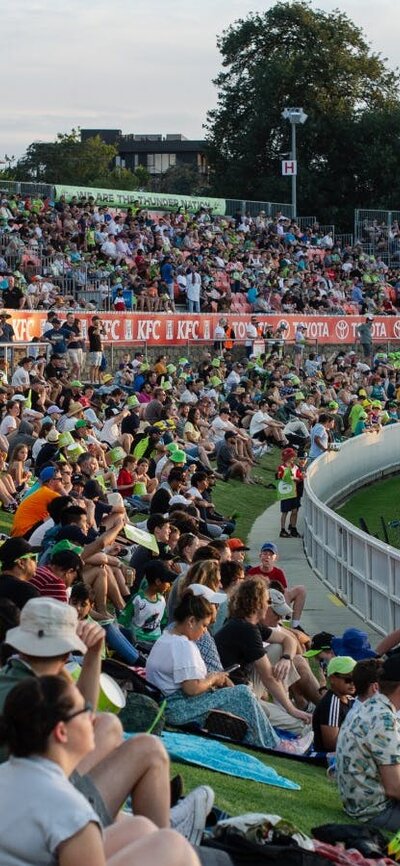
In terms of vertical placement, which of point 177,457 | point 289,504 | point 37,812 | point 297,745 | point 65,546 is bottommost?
point 289,504

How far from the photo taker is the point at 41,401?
2433cm

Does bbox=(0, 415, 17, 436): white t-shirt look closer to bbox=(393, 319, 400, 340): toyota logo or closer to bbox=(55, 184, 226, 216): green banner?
bbox=(55, 184, 226, 216): green banner

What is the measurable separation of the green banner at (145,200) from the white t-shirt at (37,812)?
145 feet

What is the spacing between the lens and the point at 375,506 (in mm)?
31781

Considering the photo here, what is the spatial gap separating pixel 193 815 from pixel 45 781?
7.01 feet

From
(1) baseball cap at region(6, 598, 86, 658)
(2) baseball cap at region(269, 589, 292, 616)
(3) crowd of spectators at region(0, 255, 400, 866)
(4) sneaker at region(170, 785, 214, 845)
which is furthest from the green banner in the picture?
(1) baseball cap at region(6, 598, 86, 658)

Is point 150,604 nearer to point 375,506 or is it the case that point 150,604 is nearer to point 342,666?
point 342,666

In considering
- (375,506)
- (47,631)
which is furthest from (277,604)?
(375,506)

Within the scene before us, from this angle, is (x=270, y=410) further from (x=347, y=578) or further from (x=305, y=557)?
(x=347, y=578)

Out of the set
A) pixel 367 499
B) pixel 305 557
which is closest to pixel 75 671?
pixel 305 557

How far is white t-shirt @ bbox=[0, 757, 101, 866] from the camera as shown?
5.04 m

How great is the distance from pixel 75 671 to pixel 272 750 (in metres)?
2.55

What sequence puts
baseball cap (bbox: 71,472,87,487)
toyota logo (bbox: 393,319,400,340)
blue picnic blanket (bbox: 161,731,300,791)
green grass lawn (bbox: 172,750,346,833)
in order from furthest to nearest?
1. toyota logo (bbox: 393,319,400,340)
2. baseball cap (bbox: 71,472,87,487)
3. blue picnic blanket (bbox: 161,731,300,791)
4. green grass lawn (bbox: 172,750,346,833)

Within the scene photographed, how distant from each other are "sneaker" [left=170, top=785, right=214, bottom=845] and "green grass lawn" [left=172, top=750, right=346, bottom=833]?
3.64ft
